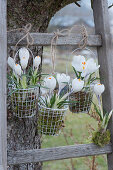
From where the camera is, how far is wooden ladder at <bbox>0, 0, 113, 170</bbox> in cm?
83

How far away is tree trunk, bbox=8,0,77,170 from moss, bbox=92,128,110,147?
38 centimetres

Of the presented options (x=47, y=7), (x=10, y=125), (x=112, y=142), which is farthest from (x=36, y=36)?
(x=112, y=142)

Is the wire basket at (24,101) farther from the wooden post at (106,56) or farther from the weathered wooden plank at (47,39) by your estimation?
the wooden post at (106,56)

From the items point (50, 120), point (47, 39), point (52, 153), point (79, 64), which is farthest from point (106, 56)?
point (52, 153)

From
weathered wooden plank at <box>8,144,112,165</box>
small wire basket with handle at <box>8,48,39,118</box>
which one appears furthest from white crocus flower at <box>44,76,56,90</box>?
weathered wooden plank at <box>8,144,112,165</box>

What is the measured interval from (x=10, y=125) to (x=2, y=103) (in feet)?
1.20

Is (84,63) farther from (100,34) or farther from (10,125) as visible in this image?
(10,125)

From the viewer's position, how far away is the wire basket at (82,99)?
102 cm

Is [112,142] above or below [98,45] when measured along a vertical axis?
below

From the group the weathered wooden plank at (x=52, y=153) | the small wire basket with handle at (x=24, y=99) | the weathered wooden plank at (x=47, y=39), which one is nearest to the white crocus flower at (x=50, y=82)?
the small wire basket with handle at (x=24, y=99)

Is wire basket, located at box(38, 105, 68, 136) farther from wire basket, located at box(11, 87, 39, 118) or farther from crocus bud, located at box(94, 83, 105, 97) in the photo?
crocus bud, located at box(94, 83, 105, 97)

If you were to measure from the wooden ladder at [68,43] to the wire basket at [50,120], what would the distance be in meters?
0.08

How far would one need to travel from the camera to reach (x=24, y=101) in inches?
36.9

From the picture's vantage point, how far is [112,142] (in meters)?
1.02
